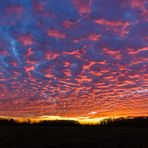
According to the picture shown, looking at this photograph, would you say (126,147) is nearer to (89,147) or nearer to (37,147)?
(89,147)

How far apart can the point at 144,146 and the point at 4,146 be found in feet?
43.5

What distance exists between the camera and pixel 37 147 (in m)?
31.3

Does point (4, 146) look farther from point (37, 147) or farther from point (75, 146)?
point (75, 146)

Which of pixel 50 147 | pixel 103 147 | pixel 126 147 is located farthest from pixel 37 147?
pixel 126 147

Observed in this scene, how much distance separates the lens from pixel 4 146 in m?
30.9

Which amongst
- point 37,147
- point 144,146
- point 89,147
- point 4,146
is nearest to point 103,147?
point 89,147

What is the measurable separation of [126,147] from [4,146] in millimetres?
11471

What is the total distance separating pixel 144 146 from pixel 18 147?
39.1 ft

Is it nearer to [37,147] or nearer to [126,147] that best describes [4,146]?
[37,147]

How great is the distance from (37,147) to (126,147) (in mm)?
8427

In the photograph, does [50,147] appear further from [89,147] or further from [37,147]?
[89,147]

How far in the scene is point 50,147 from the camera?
104ft

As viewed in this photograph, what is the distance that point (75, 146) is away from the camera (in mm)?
32281

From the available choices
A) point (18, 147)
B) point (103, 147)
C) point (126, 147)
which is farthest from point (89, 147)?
point (18, 147)
